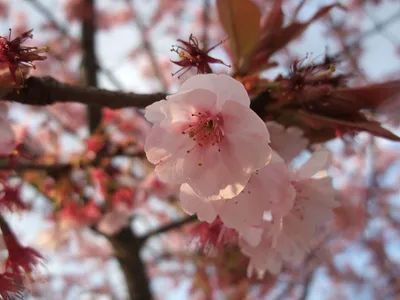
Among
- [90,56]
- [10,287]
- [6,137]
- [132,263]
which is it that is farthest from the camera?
[90,56]

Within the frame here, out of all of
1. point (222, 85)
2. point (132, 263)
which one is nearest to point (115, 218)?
point (132, 263)

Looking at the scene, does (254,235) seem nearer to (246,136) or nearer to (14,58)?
(246,136)

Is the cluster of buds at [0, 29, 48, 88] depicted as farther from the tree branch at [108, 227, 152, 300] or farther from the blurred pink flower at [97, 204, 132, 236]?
the tree branch at [108, 227, 152, 300]

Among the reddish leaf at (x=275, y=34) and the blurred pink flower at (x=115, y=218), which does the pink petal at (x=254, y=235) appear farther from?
the blurred pink flower at (x=115, y=218)

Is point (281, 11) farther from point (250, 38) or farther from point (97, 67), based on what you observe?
point (97, 67)

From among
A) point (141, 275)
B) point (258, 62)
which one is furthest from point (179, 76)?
point (141, 275)

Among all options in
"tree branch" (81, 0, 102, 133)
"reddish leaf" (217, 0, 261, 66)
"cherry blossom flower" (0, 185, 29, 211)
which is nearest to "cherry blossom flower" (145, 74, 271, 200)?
"reddish leaf" (217, 0, 261, 66)
